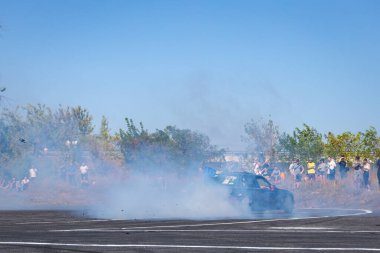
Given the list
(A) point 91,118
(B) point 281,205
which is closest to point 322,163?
(B) point 281,205

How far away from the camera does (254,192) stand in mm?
26641

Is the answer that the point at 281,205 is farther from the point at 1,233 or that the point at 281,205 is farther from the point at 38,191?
the point at 38,191

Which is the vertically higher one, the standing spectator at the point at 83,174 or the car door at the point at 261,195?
the standing spectator at the point at 83,174

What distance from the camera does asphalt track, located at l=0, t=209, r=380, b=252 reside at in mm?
12523

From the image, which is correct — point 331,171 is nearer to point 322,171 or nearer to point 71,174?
point 322,171

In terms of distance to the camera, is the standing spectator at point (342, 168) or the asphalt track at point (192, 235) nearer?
the asphalt track at point (192, 235)

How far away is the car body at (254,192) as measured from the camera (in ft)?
86.8

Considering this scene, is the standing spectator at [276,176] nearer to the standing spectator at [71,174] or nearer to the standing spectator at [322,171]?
the standing spectator at [322,171]

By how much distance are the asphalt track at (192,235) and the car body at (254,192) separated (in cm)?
616

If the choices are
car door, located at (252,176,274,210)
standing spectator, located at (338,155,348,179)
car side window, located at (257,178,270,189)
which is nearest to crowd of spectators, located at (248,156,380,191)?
standing spectator, located at (338,155,348,179)

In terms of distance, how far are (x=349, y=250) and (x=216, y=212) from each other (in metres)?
13.6

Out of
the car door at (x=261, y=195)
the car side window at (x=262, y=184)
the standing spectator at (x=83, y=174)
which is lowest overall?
the car door at (x=261, y=195)

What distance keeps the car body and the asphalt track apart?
6.16 meters

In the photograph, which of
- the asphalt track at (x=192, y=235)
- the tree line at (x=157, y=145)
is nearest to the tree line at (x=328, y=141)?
the tree line at (x=157, y=145)
